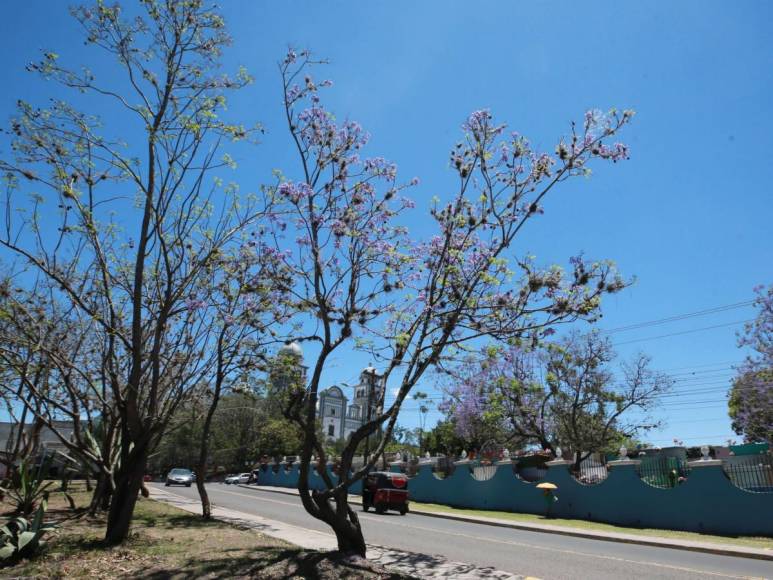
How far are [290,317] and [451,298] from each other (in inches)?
212

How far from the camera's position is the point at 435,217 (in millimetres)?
10711

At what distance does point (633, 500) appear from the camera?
20.8 meters

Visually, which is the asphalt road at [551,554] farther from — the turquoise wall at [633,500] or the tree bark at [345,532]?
the turquoise wall at [633,500]

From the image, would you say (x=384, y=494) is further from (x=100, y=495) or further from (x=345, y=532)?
(x=345, y=532)

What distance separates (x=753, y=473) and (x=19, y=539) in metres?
19.8

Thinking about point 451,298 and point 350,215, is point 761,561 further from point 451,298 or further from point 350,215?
point 350,215

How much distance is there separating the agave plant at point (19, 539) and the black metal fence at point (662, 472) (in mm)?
19038

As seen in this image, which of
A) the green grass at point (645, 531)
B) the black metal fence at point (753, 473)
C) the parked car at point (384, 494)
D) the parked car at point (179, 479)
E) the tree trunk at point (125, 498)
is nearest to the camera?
the tree trunk at point (125, 498)

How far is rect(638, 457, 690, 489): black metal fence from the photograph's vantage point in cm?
2075

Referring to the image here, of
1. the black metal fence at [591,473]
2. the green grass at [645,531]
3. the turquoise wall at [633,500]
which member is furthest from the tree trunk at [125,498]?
the black metal fence at [591,473]

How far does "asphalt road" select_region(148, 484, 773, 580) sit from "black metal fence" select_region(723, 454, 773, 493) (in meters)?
5.72

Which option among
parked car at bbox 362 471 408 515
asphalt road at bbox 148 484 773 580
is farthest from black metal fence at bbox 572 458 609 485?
parked car at bbox 362 471 408 515

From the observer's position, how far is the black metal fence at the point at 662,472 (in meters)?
20.8

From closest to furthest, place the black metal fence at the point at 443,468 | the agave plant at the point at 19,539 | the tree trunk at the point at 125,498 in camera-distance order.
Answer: the agave plant at the point at 19,539 < the tree trunk at the point at 125,498 < the black metal fence at the point at 443,468
